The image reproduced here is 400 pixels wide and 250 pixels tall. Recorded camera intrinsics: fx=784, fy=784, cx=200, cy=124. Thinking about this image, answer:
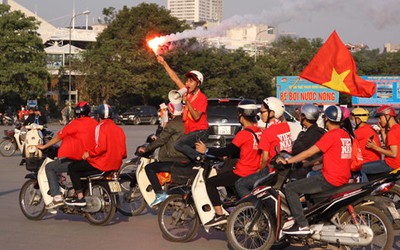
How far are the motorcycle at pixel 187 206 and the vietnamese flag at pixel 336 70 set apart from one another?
6830 mm

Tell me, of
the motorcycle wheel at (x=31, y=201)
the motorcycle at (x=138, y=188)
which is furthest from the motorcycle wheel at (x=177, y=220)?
the motorcycle wheel at (x=31, y=201)

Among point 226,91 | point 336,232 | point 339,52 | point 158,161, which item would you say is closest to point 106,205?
point 158,161

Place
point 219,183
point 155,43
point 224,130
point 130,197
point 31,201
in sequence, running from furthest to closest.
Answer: point 224,130 < point 155,43 < point 130,197 < point 31,201 < point 219,183

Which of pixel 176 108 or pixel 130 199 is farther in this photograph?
pixel 130 199

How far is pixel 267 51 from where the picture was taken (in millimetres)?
90312

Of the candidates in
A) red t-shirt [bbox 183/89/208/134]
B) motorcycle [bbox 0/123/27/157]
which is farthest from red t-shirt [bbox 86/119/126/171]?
motorcycle [bbox 0/123/27/157]

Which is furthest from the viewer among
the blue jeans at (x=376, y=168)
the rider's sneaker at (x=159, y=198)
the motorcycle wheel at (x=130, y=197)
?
the motorcycle wheel at (x=130, y=197)

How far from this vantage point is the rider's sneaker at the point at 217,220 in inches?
361

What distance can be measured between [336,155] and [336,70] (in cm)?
829

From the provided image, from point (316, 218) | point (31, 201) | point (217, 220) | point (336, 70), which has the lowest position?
point (31, 201)

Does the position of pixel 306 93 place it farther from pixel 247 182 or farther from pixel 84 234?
pixel 247 182

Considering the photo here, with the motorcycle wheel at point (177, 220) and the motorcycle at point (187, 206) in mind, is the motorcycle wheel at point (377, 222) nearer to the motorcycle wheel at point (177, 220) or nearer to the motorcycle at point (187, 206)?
the motorcycle at point (187, 206)

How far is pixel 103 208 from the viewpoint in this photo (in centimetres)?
1067

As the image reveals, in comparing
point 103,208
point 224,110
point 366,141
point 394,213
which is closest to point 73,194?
point 103,208
